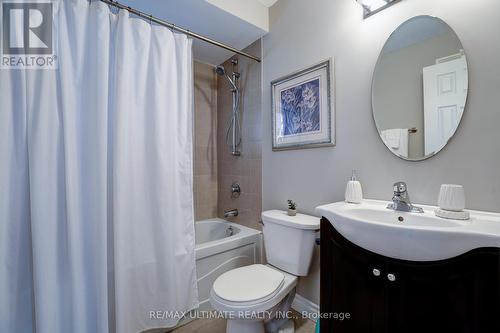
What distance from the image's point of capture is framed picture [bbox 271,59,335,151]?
4.65ft

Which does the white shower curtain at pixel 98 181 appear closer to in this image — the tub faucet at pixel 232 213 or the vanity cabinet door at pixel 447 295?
the tub faucet at pixel 232 213

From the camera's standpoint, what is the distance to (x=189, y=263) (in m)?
1.41

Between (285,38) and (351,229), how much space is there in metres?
1.50

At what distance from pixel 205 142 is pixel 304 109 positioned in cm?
123

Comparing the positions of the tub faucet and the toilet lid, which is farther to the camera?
the tub faucet

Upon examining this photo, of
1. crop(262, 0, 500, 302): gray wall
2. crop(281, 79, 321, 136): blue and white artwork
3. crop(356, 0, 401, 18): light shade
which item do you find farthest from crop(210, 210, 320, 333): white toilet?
crop(356, 0, 401, 18): light shade

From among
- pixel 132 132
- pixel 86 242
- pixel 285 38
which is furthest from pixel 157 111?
pixel 285 38

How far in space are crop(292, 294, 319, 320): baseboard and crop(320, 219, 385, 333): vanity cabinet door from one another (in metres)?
0.55

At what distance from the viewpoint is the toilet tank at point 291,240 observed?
4.39 feet

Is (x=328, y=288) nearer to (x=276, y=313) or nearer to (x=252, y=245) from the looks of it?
(x=276, y=313)

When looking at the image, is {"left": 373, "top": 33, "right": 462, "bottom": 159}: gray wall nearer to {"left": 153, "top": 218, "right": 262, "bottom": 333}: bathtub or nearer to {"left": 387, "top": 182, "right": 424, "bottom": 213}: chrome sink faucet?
{"left": 387, "top": 182, "right": 424, "bottom": 213}: chrome sink faucet

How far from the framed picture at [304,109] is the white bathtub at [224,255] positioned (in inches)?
31.5

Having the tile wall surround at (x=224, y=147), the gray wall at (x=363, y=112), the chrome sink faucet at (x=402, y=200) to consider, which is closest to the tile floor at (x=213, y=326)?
the gray wall at (x=363, y=112)

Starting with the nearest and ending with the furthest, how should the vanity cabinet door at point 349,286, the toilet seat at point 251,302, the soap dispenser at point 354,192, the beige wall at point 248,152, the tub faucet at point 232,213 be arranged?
1. the vanity cabinet door at point 349,286
2. the toilet seat at point 251,302
3. the soap dispenser at point 354,192
4. the beige wall at point 248,152
5. the tub faucet at point 232,213
